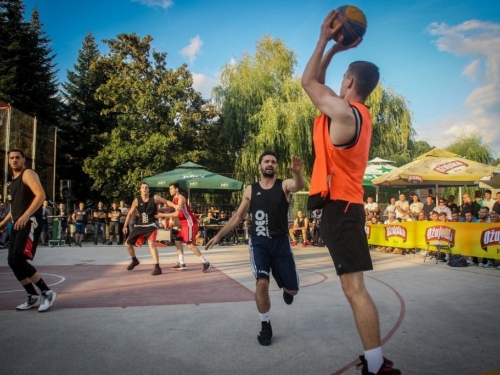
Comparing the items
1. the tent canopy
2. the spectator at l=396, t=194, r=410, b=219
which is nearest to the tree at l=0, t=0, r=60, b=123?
the tent canopy

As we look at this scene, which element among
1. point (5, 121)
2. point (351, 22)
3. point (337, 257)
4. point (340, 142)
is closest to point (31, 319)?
point (337, 257)

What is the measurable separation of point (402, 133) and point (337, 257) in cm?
2395

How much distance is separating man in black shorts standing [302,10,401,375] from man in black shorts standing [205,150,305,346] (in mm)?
1056

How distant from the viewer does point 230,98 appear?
25.0m

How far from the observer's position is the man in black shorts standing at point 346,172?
2.61 metres

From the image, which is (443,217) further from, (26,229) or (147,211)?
(26,229)

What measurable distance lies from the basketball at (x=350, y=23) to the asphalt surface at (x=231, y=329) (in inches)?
95.2

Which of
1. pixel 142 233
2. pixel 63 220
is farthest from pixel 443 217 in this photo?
pixel 63 220

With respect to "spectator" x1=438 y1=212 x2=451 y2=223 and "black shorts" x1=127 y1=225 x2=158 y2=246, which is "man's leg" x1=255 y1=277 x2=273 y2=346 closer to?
"black shorts" x1=127 y1=225 x2=158 y2=246

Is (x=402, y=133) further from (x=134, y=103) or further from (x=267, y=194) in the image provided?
(x=267, y=194)

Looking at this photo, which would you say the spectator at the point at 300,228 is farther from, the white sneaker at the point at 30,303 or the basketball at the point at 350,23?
the basketball at the point at 350,23

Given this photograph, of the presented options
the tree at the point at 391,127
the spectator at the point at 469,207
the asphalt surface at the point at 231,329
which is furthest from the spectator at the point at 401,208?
the tree at the point at 391,127

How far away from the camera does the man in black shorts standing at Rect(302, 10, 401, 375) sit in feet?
8.57

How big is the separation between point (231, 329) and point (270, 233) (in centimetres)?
107
